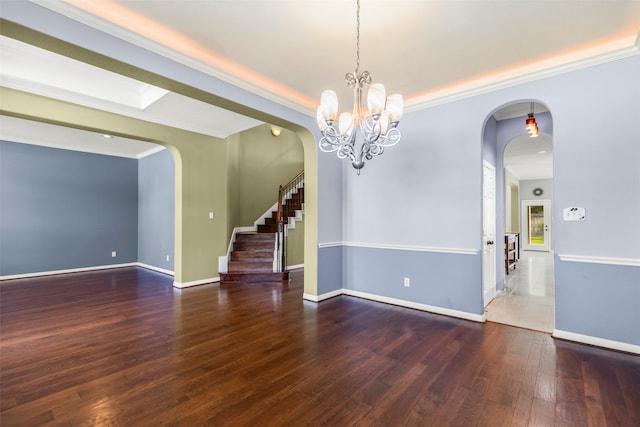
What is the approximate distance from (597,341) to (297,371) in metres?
2.91

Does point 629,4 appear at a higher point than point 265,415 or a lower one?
higher

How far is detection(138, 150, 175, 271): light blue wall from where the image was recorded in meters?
6.38

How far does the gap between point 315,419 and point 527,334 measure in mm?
2614

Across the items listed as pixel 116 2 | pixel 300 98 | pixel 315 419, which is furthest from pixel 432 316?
pixel 116 2

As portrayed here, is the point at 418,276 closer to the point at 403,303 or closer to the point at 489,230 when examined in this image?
the point at 403,303

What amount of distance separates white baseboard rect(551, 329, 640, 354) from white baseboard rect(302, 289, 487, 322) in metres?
0.72

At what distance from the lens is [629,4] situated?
2.21 m

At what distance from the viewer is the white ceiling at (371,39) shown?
223 cm

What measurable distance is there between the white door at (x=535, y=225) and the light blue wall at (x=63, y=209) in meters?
13.8

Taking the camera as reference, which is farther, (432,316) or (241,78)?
(432,316)

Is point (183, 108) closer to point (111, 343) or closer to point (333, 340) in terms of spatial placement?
point (111, 343)

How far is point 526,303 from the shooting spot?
4.29 meters

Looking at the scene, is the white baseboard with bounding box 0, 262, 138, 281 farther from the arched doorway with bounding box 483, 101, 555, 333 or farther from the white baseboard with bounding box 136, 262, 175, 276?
the arched doorway with bounding box 483, 101, 555, 333

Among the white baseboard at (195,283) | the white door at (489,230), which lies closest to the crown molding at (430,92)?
the white door at (489,230)
